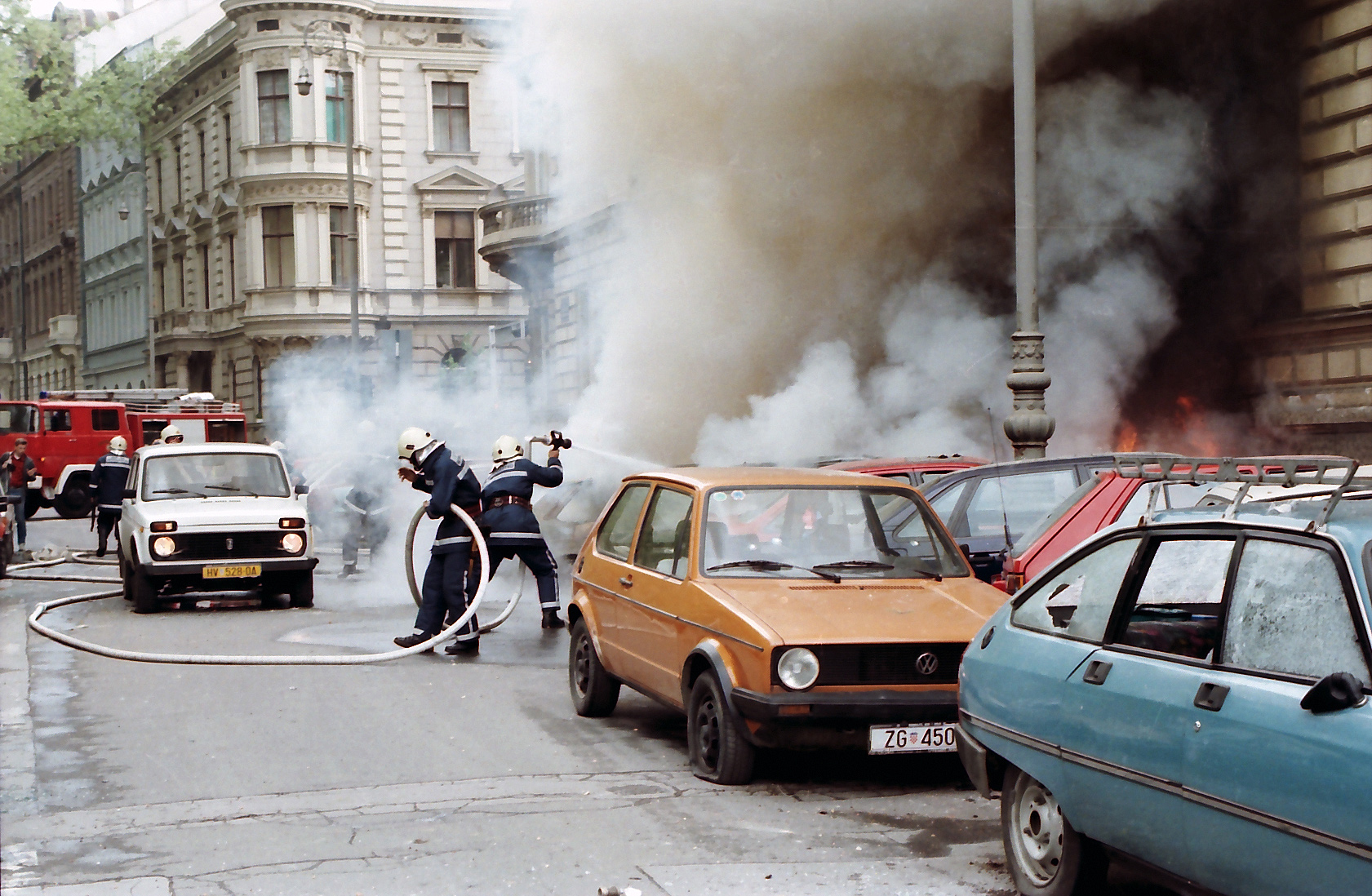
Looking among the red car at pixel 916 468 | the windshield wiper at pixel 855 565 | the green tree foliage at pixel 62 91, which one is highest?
the green tree foliage at pixel 62 91

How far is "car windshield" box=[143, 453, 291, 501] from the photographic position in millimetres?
14023

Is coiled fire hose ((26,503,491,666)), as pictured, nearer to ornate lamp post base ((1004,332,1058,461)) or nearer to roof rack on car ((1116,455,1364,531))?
ornate lamp post base ((1004,332,1058,461))

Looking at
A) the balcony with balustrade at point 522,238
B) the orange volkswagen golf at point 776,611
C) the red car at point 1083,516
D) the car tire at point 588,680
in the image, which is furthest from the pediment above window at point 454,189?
the red car at point 1083,516

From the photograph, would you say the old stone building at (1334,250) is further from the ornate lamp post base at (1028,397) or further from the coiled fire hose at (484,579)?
the coiled fire hose at (484,579)

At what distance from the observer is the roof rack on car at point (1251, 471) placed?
381cm

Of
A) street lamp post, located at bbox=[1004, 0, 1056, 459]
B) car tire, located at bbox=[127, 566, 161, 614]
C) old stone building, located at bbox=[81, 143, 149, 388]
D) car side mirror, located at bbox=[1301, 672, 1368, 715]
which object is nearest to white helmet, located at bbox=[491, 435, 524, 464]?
street lamp post, located at bbox=[1004, 0, 1056, 459]

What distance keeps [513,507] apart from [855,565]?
464 cm

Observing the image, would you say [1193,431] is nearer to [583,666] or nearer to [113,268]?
[583,666]

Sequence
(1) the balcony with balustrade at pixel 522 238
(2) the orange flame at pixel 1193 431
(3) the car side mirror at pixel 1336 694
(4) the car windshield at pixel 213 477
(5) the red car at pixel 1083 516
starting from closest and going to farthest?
(3) the car side mirror at pixel 1336 694 < (5) the red car at pixel 1083 516 < (4) the car windshield at pixel 213 477 < (2) the orange flame at pixel 1193 431 < (1) the balcony with balustrade at pixel 522 238

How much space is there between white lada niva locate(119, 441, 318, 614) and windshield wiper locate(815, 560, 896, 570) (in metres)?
7.76

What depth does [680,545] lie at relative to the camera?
7.12 m

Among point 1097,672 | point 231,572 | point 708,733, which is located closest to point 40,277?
point 231,572

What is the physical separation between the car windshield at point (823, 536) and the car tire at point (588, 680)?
1.30 metres

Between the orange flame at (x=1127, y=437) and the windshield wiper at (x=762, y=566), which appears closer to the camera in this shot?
the windshield wiper at (x=762, y=566)
